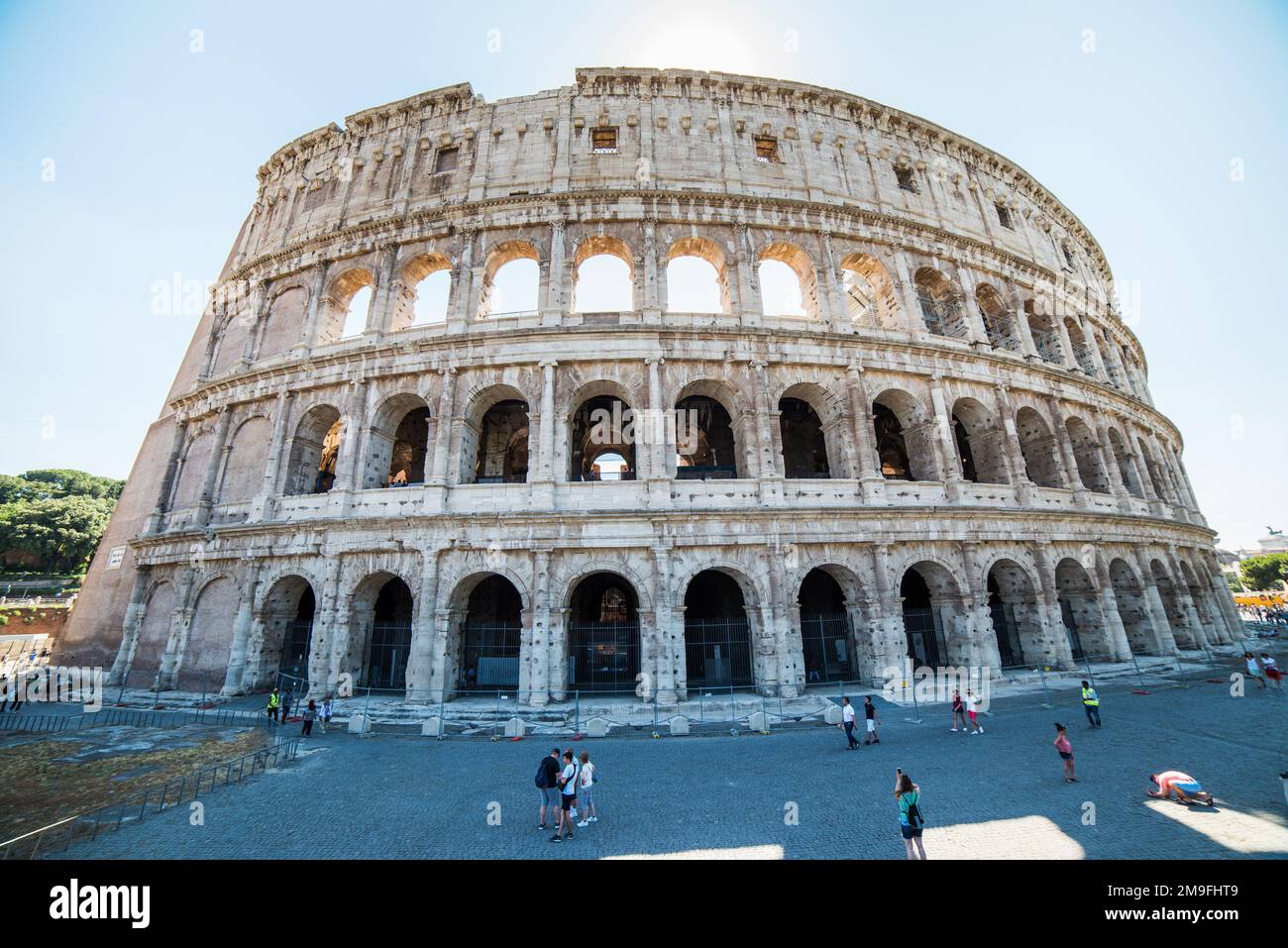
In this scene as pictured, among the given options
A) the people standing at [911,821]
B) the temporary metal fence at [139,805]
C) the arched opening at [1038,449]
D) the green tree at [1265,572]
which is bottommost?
the temporary metal fence at [139,805]

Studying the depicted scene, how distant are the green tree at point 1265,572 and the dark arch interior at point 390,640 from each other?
9030 centimetres

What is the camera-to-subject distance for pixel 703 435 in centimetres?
1933

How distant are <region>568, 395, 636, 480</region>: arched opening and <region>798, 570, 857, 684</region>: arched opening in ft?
25.9

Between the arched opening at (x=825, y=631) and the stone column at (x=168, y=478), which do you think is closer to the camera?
the arched opening at (x=825, y=631)

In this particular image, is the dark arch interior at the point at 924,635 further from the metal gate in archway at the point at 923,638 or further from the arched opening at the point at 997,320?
the arched opening at the point at 997,320

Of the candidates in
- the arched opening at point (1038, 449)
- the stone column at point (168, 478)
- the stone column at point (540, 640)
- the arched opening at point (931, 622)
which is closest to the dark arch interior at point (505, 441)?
the stone column at point (540, 640)

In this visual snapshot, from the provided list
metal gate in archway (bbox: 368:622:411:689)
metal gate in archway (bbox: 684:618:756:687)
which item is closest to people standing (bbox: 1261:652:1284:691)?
metal gate in archway (bbox: 684:618:756:687)

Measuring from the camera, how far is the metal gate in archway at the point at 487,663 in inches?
599

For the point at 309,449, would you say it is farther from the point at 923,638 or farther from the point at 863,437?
the point at 923,638

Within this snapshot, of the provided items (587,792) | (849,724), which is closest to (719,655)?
(849,724)

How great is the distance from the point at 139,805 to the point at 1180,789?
48.2 feet

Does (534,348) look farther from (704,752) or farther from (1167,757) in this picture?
(1167,757)

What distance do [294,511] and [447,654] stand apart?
290 inches

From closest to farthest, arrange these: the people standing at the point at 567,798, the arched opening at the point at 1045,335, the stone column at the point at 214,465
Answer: the people standing at the point at 567,798 → the stone column at the point at 214,465 → the arched opening at the point at 1045,335
